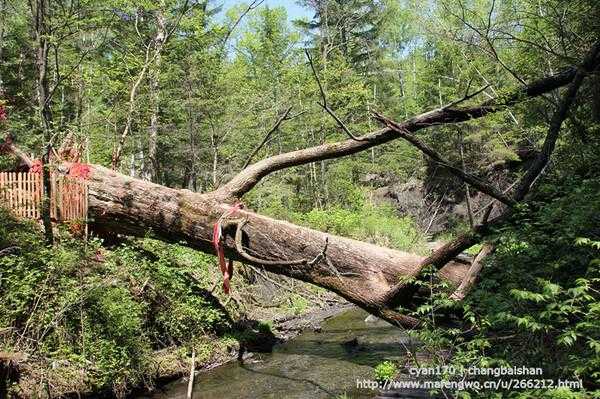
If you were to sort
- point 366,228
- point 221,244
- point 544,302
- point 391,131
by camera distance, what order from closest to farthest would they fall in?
point 544,302 → point 391,131 → point 221,244 → point 366,228

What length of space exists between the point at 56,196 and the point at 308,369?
5.29 meters

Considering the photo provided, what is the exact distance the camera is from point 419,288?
600 cm

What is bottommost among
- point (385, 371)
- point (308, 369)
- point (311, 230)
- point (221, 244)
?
point (308, 369)

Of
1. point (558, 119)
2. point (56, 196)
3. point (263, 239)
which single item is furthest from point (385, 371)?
point (56, 196)

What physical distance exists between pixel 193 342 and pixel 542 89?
21.3ft

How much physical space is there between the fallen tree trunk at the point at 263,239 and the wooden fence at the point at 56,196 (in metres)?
0.19

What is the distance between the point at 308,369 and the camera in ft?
24.6

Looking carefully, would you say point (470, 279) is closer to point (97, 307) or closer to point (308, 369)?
point (308, 369)

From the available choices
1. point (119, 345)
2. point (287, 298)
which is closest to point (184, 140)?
point (287, 298)

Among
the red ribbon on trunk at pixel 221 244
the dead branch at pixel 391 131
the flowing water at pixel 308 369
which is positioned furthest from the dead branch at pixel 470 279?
the red ribbon on trunk at pixel 221 244

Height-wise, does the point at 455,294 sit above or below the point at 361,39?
below

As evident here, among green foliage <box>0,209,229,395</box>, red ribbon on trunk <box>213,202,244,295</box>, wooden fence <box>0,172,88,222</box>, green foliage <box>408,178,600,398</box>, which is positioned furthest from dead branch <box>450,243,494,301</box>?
wooden fence <box>0,172,88,222</box>

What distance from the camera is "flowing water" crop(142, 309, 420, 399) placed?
662cm

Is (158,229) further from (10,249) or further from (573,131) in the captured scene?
(573,131)
